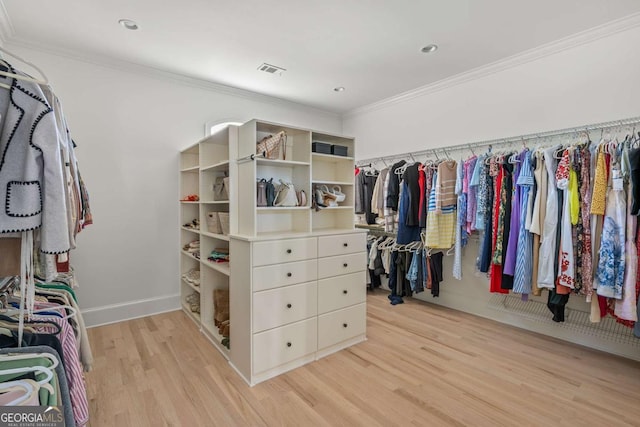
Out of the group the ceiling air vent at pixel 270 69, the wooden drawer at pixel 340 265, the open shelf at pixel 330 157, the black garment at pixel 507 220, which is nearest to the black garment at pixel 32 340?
the wooden drawer at pixel 340 265

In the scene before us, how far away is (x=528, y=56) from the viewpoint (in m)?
3.03

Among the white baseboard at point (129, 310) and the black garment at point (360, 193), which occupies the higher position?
the black garment at point (360, 193)

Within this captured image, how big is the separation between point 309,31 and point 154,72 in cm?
194

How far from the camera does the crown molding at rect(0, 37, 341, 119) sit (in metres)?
2.91

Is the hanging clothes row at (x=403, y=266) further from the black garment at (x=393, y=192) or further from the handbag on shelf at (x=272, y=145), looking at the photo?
the handbag on shelf at (x=272, y=145)

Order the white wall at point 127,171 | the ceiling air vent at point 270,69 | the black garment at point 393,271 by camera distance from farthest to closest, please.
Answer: the black garment at point 393,271
the ceiling air vent at point 270,69
the white wall at point 127,171

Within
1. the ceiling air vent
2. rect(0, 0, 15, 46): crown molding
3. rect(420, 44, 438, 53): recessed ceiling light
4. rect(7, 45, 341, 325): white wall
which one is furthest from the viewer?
the ceiling air vent

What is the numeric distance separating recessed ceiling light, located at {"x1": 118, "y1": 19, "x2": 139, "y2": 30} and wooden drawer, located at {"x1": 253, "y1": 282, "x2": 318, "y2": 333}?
2406 mm

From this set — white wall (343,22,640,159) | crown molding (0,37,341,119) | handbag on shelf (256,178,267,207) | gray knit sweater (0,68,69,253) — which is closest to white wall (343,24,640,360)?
white wall (343,22,640,159)

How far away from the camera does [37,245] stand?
1.08 meters

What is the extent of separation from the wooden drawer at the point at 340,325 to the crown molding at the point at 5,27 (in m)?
3.44

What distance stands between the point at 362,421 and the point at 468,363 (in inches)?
44.7

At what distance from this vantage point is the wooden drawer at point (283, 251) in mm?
2223

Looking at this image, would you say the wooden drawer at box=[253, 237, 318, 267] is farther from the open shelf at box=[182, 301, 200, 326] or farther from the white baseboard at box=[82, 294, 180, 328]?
the white baseboard at box=[82, 294, 180, 328]
